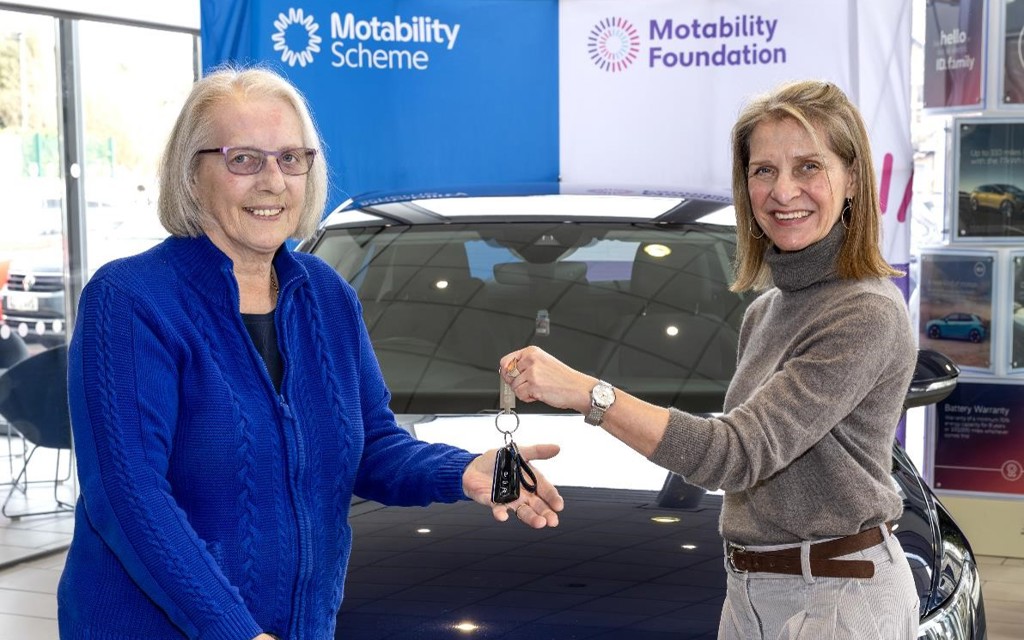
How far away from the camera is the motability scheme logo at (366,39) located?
5790mm

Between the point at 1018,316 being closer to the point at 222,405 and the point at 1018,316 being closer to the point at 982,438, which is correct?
the point at 982,438

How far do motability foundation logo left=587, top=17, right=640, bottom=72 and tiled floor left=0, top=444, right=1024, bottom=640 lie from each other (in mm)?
2652

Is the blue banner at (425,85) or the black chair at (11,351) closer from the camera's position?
the black chair at (11,351)

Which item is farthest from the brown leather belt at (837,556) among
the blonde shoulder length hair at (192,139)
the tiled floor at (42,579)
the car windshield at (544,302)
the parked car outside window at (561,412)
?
the tiled floor at (42,579)

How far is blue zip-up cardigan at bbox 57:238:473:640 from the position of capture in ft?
5.03

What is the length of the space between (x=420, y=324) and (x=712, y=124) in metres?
2.92

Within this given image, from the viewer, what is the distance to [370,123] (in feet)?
Answer: 19.6

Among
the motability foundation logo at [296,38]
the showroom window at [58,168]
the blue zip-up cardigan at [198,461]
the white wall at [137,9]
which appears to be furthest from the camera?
the motability foundation logo at [296,38]

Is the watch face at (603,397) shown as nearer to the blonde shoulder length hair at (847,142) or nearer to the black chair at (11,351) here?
the blonde shoulder length hair at (847,142)

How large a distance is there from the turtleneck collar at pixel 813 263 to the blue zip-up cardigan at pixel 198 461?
648 millimetres

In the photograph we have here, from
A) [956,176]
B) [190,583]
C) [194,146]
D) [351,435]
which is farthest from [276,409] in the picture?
[956,176]

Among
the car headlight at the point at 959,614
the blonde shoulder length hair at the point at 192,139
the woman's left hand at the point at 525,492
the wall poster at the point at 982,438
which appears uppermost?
the blonde shoulder length hair at the point at 192,139

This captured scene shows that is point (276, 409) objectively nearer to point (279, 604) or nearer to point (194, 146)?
point (279, 604)

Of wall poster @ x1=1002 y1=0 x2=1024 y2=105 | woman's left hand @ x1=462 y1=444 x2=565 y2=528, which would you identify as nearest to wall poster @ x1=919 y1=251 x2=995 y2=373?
wall poster @ x1=1002 y1=0 x2=1024 y2=105
